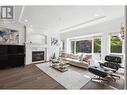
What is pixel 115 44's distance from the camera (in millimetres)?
5395

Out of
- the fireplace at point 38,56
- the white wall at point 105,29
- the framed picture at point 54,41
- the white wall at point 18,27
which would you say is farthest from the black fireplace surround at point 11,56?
the white wall at point 105,29

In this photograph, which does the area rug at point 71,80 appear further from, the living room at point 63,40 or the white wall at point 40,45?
the white wall at point 40,45

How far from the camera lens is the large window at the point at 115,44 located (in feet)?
17.3

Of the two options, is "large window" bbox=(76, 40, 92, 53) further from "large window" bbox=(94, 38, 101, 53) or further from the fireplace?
the fireplace

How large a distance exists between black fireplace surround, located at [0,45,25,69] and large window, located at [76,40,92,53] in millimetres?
4228

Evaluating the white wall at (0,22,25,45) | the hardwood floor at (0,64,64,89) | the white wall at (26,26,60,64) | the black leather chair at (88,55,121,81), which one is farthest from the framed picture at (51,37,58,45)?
the black leather chair at (88,55,121,81)

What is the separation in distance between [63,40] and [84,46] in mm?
2612

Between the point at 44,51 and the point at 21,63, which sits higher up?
the point at 44,51

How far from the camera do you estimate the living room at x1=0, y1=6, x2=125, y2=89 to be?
12.6 feet

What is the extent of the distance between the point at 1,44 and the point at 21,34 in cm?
145

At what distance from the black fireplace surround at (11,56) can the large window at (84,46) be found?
13.9 ft
